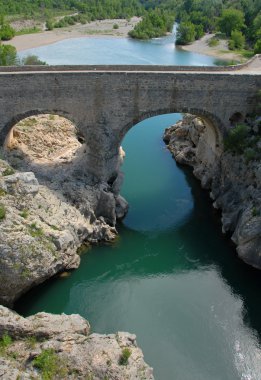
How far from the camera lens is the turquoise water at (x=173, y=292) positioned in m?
16.6

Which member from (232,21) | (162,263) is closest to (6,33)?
(232,21)

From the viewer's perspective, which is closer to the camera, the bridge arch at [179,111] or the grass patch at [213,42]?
the bridge arch at [179,111]

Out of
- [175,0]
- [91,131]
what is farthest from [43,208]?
[175,0]

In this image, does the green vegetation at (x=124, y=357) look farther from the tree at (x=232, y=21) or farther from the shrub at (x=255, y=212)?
the tree at (x=232, y=21)

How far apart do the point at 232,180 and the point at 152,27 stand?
217 ft

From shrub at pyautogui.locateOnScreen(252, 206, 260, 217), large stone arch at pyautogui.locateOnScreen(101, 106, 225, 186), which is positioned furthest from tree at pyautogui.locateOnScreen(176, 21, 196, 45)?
shrub at pyautogui.locateOnScreen(252, 206, 260, 217)

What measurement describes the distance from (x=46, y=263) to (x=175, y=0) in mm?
118146

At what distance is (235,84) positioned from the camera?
2302cm

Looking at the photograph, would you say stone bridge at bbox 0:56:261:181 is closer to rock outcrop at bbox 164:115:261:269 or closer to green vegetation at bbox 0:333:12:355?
rock outcrop at bbox 164:115:261:269

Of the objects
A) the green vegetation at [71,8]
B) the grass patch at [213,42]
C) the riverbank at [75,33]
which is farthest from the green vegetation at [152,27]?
the green vegetation at [71,8]

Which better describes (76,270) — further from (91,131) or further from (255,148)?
(255,148)

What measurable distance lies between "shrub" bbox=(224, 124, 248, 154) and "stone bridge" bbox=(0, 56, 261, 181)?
78 cm

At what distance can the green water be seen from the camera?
16562mm

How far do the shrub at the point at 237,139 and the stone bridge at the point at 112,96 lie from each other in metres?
0.78
